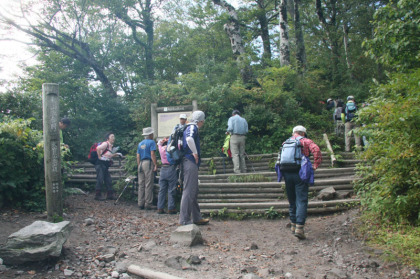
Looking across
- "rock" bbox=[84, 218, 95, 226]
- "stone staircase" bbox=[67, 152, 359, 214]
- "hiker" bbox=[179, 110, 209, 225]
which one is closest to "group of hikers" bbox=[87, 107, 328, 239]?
"hiker" bbox=[179, 110, 209, 225]

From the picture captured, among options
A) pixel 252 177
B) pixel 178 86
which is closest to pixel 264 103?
pixel 178 86

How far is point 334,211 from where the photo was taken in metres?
6.59

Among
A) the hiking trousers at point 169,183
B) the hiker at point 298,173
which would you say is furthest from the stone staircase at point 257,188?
the hiker at point 298,173

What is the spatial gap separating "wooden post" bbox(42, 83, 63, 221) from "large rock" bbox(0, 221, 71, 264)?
1373 mm

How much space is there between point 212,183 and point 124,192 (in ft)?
9.77

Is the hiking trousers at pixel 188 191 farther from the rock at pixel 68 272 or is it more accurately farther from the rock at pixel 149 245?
the rock at pixel 68 272

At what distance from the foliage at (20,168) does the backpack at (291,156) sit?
5.08 m

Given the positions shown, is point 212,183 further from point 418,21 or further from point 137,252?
point 418,21

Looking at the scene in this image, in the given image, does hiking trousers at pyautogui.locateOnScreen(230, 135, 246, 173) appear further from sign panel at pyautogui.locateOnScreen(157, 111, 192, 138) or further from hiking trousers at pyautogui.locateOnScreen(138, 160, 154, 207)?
hiking trousers at pyautogui.locateOnScreen(138, 160, 154, 207)

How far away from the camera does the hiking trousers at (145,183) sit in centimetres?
840

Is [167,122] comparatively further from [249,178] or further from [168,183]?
[249,178]

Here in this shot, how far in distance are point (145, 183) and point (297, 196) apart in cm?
444

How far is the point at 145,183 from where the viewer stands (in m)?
8.48

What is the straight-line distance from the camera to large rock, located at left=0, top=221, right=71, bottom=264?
12.8 ft
